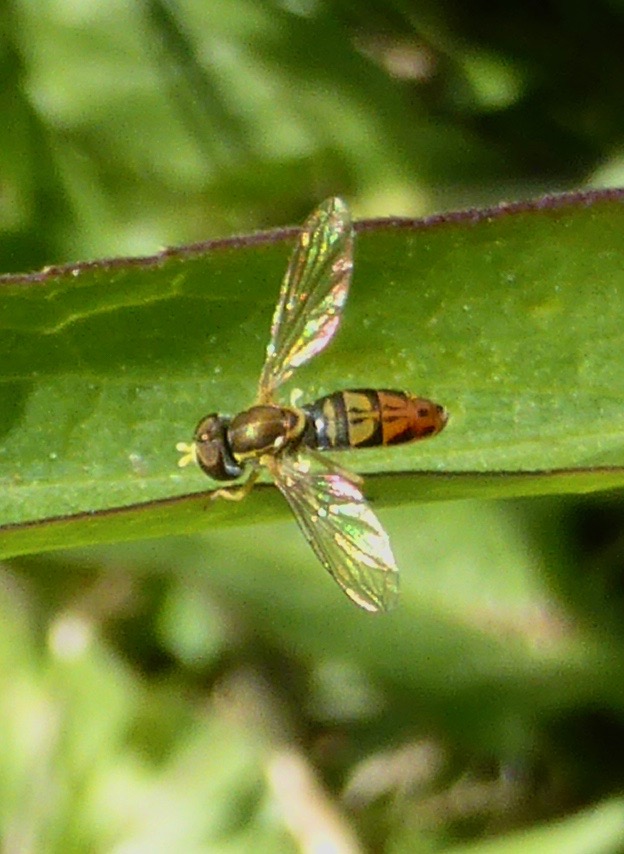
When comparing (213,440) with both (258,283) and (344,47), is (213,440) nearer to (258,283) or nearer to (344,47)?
(258,283)

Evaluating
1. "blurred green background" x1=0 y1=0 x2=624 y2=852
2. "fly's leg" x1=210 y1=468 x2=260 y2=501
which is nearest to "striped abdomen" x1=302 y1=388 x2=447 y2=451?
"fly's leg" x1=210 y1=468 x2=260 y2=501

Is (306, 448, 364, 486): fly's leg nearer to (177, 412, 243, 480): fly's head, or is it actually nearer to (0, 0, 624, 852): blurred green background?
(177, 412, 243, 480): fly's head

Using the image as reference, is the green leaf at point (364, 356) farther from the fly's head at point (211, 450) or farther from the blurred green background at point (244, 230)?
the blurred green background at point (244, 230)

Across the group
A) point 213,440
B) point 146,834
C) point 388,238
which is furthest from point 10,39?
point 146,834

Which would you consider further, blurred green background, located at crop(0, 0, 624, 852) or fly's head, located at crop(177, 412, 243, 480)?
blurred green background, located at crop(0, 0, 624, 852)

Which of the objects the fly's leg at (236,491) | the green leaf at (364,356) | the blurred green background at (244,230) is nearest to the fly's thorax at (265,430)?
the fly's leg at (236,491)

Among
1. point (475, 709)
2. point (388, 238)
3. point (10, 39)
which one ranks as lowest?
point (475, 709)
